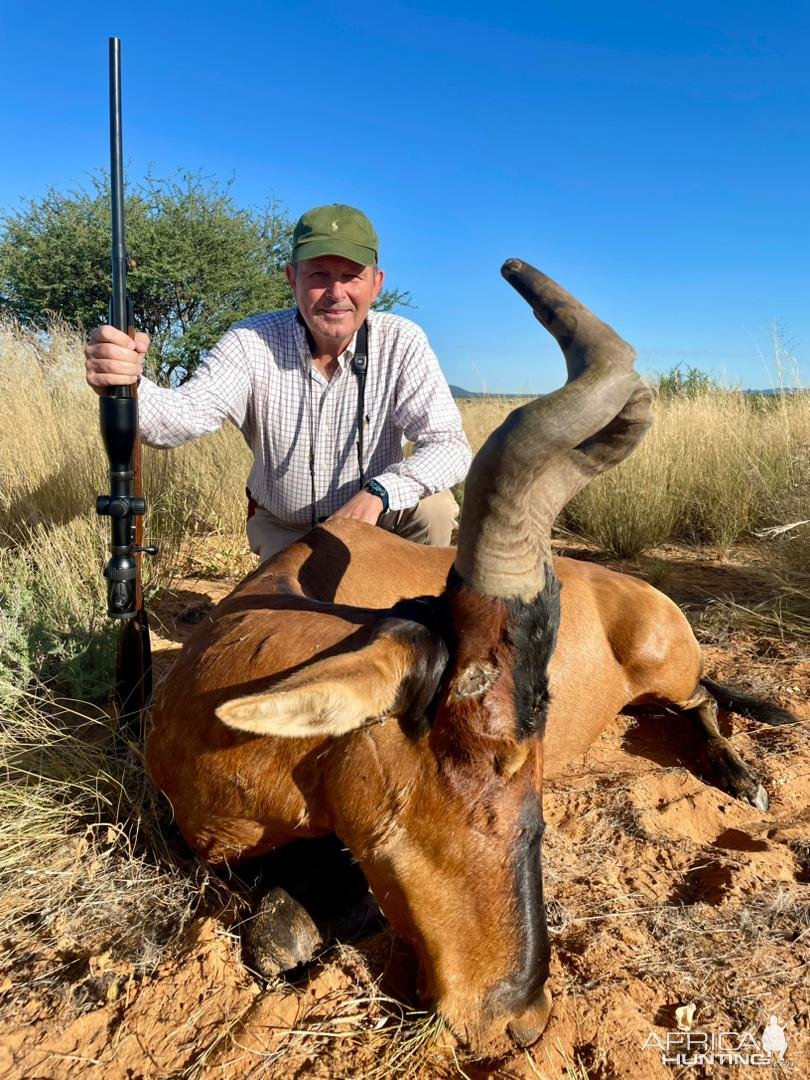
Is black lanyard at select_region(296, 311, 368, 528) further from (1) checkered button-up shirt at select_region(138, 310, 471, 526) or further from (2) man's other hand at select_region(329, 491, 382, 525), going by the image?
(2) man's other hand at select_region(329, 491, 382, 525)

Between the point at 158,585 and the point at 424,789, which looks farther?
the point at 158,585

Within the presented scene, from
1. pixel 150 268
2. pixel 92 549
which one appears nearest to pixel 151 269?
pixel 150 268

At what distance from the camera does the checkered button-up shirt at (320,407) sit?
178 inches

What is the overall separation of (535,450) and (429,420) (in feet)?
9.06

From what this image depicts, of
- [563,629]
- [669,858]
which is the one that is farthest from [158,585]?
[669,858]

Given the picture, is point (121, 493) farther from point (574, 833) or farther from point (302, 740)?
point (574, 833)

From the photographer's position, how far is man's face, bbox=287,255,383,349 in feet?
14.1

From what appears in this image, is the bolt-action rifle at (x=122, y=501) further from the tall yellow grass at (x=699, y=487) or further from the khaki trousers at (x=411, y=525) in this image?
the tall yellow grass at (x=699, y=487)

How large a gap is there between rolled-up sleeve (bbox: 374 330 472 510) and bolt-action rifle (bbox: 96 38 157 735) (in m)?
1.48

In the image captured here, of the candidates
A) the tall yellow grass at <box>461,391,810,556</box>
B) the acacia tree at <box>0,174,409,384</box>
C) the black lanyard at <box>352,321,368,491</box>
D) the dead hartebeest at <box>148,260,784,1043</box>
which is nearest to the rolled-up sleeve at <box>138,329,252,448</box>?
the black lanyard at <box>352,321,368,491</box>

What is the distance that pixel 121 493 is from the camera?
3.47m

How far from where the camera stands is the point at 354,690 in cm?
173

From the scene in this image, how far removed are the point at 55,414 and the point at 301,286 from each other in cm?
392

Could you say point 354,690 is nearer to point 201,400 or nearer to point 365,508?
point 365,508
